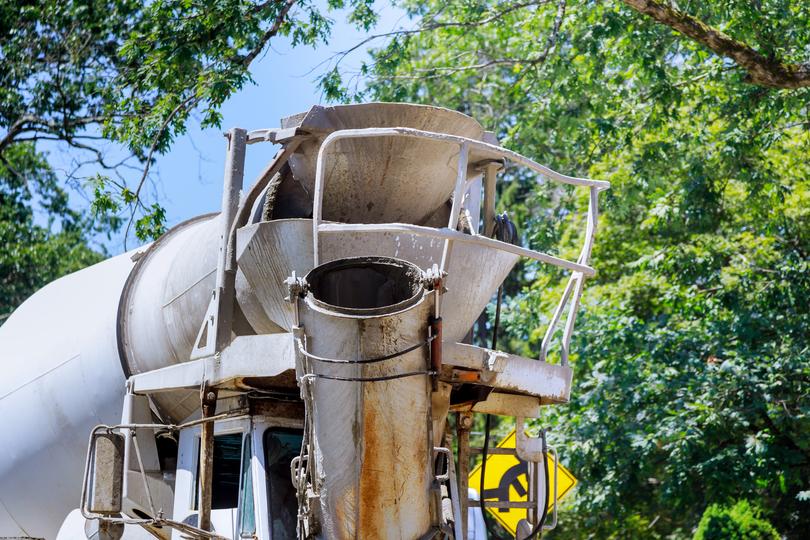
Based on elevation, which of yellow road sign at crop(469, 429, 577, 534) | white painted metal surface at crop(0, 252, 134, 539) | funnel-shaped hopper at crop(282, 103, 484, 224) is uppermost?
funnel-shaped hopper at crop(282, 103, 484, 224)

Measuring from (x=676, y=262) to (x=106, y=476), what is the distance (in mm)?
10067

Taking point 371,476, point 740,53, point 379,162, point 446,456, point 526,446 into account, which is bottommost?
point 371,476

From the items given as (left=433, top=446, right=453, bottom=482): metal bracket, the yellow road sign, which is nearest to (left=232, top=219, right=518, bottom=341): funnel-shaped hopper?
(left=433, top=446, right=453, bottom=482): metal bracket

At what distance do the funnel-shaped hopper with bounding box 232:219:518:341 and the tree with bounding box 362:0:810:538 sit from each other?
7132 mm

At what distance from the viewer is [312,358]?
482cm

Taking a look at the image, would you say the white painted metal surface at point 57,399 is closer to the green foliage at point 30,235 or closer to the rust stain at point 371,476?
the rust stain at point 371,476

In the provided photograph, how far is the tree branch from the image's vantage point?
10.1 metres

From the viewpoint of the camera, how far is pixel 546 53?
12.9 m

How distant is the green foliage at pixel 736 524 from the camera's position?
1492 cm

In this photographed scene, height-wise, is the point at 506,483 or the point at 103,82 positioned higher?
the point at 103,82

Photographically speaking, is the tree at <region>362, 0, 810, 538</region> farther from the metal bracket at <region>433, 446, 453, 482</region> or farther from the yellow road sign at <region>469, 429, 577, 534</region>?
the metal bracket at <region>433, 446, 453, 482</region>

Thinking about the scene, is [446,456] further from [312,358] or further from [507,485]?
[507,485]

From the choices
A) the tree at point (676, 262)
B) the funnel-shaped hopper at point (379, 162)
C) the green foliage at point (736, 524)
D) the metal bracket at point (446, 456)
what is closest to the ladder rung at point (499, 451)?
the metal bracket at point (446, 456)

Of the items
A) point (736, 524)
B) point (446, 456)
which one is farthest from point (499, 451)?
point (736, 524)
